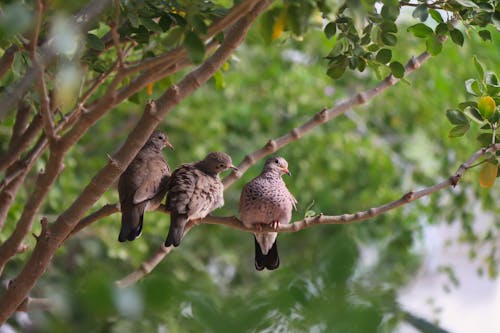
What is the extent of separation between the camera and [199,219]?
2.63 m

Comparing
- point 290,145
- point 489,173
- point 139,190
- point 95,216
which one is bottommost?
point 95,216

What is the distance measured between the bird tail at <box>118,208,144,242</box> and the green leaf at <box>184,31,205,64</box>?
0.85 m

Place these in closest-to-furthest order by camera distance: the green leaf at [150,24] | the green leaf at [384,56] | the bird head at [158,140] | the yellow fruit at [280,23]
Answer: the yellow fruit at [280,23] → the green leaf at [150,24] → the green leaf at [384,56] → the bird head at [158,140]

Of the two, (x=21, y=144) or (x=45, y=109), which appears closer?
(x=45, y=109)

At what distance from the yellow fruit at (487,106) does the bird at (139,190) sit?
1002mm

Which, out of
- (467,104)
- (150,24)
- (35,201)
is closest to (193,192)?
(35,201)

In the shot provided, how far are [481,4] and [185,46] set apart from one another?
33.2 inches

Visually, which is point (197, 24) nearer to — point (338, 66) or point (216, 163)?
point (338, 66)

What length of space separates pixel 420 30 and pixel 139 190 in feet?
3.08

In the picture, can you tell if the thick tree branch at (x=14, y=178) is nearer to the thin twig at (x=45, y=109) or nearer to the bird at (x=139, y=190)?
the bird at (x=139, y=190)

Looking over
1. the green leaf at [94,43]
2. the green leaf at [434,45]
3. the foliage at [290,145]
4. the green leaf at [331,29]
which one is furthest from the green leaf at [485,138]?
the green leaf at [94,43]

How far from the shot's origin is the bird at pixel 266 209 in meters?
2.90

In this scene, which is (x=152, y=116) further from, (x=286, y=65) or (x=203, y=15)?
(x=286, y=65)

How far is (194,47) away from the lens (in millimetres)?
1800
